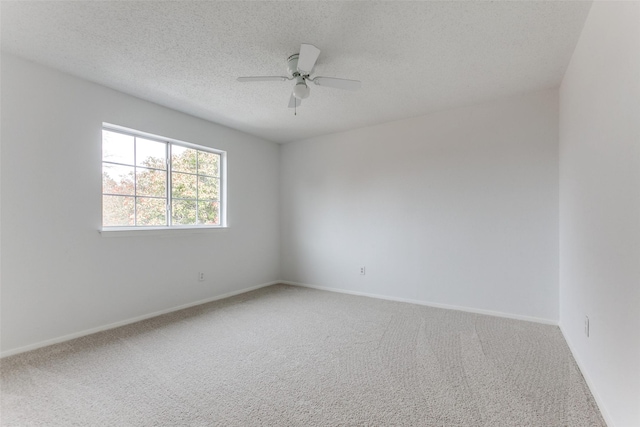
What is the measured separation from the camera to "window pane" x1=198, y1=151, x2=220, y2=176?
158 inches

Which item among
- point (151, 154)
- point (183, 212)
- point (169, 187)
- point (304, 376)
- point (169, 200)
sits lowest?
point (304, 376)

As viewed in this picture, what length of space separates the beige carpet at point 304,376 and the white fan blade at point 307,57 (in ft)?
7.66

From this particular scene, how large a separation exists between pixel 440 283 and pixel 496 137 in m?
1.90

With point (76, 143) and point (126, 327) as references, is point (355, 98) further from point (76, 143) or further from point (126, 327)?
point (126, 327)

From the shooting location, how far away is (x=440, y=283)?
3.66 metres

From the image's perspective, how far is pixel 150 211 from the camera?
3418mm

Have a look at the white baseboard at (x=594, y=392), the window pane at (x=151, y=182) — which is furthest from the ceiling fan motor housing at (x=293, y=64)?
the white baseboard at (x=594, y=392)

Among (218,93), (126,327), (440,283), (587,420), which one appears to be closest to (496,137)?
(440,283)

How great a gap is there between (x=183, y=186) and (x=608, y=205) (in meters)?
4.11

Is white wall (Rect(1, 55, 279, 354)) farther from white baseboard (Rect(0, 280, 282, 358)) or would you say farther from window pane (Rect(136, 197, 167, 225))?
window pane (Rect(136, 197, 167, 225))

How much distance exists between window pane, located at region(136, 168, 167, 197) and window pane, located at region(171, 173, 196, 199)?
0.12 metres

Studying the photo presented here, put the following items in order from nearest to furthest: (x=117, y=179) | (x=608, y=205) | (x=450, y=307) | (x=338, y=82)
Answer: (x=608, y=205) → (x=338, y=82) → (x=117, y=179) → (x=450, y=307)

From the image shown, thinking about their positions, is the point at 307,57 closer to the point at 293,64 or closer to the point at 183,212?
the point at 293,64

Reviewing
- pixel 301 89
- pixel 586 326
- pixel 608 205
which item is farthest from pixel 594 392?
pixel 301 89
